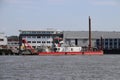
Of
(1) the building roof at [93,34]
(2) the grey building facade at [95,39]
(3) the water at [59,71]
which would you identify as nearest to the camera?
(3) the water at [59,71]

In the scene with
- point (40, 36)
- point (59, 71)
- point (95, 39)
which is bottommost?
point (59, 71)

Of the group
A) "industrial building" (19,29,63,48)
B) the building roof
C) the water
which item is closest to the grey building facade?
the building roof

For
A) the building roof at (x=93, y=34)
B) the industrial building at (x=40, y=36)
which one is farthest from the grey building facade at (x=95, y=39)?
the industrial building at (x=40, y=36)

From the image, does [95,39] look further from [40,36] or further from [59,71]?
[59,71]

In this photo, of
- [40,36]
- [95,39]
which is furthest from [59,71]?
[40,36]

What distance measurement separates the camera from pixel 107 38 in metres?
156

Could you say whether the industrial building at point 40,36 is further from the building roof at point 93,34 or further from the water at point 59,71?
the water at point 59,71

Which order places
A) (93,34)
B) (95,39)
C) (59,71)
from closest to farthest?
(59,71), (95,39), (93,34)

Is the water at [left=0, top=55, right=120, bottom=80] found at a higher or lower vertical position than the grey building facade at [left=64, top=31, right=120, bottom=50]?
lower

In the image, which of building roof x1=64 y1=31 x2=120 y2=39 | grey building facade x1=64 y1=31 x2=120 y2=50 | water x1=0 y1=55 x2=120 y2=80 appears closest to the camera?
water x1=0 y1=55 x2=120 y2=80

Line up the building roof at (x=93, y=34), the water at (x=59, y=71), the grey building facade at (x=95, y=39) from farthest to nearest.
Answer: the building roof at (x=93, y=34)
the grey building facade at (x=95, y=39)
the water at (x=59, y=71)

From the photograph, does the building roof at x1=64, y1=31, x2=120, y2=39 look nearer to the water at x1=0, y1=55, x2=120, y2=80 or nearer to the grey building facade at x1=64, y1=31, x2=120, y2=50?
the grey building facade at x1=64, y1=31, x2=120, y2=50

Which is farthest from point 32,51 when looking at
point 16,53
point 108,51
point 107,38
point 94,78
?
point 94,78

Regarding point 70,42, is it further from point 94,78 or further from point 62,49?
point 94,78
